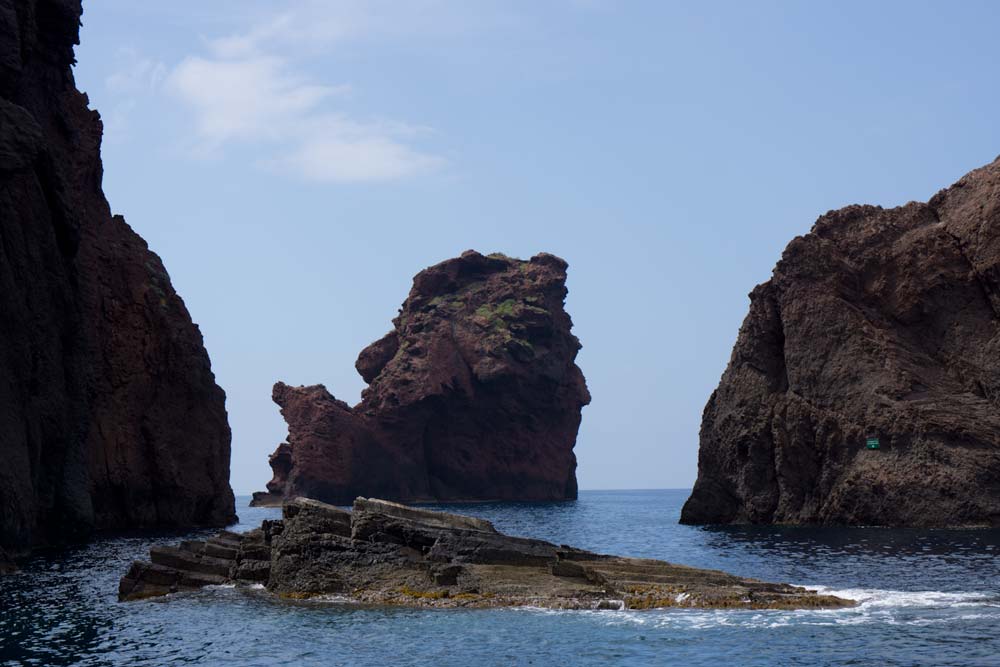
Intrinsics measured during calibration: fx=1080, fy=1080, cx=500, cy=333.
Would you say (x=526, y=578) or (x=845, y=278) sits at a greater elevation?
(x=845, y=278)

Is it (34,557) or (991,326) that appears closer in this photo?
(34,557)

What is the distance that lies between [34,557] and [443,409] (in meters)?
119

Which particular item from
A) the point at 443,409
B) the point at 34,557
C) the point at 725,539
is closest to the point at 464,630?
the point at 34,557

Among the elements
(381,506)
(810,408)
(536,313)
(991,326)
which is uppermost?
(536,313)

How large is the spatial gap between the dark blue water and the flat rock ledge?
60.1 inches

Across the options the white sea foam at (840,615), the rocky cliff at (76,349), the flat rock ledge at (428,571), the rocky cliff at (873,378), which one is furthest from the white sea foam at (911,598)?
the rocky cliff at (76,349)

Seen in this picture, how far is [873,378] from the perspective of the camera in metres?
79.5

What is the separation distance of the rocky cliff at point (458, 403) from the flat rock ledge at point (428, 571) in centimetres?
11457

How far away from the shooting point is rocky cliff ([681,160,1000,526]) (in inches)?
2918

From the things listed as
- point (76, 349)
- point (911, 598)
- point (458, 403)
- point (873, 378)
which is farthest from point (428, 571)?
point (458, 403)

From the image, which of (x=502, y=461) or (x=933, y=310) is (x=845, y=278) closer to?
(x=933, y=310)

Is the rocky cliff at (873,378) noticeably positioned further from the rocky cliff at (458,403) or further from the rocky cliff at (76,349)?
the rocky cliff at (458,403)

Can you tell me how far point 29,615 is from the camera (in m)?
38.4

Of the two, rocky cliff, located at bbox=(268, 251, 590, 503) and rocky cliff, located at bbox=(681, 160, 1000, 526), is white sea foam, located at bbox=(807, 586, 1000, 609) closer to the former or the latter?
rocky cliff, located at bbox=(681, 160, 1000, 526)
